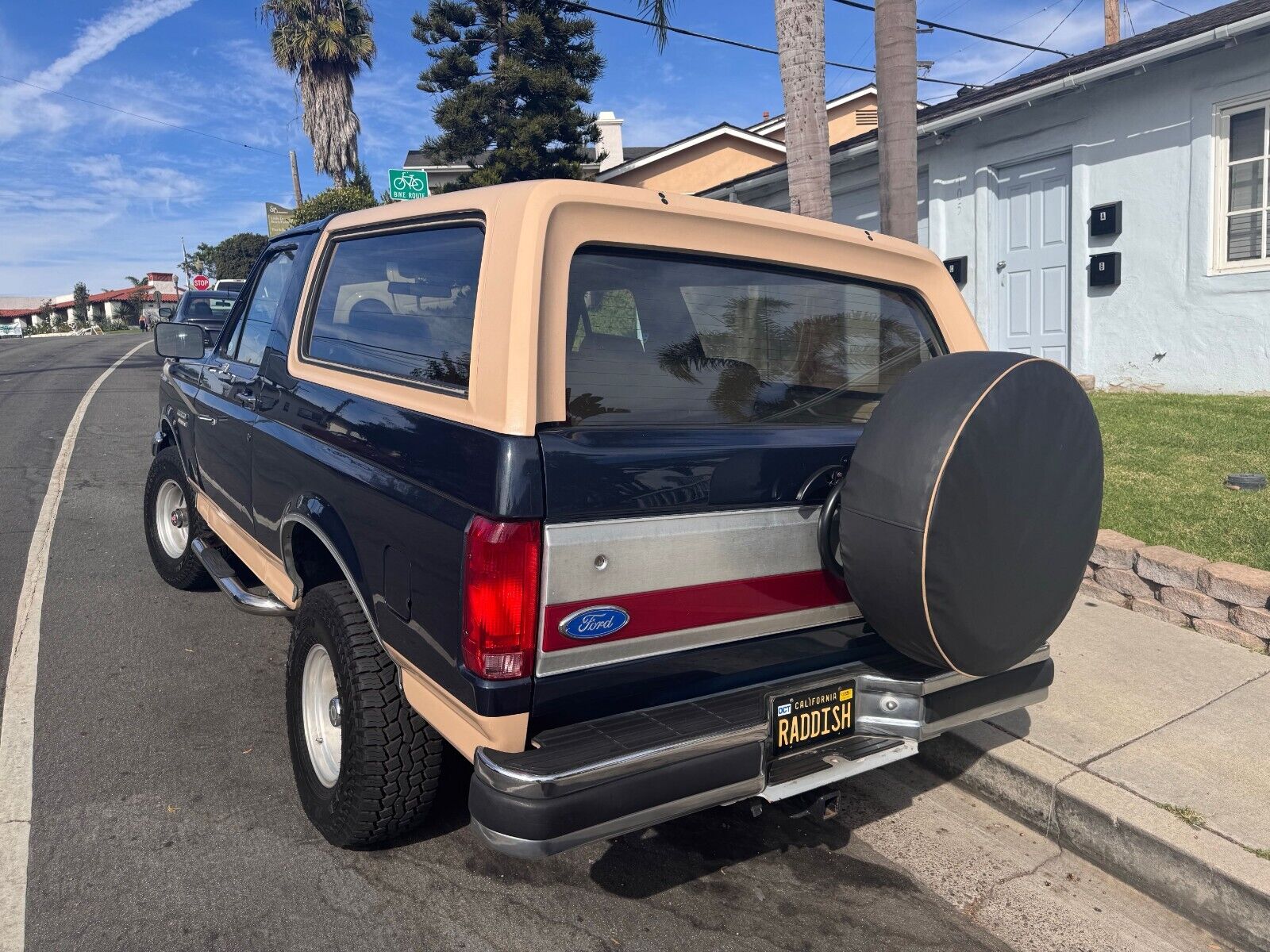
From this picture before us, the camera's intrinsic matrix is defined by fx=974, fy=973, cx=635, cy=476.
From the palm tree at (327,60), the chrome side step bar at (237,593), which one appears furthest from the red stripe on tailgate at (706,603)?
the palm tree at (327,60)

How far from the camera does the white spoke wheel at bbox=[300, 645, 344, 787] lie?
3.19 m

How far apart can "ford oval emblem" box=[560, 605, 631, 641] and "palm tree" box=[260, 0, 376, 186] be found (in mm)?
37946

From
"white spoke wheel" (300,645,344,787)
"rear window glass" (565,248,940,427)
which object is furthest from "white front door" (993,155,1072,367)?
"white spoke wheel" (300,645,344,787)

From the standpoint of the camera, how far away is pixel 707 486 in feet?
8.34

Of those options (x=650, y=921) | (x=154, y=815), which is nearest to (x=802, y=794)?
(x=650, y=921)

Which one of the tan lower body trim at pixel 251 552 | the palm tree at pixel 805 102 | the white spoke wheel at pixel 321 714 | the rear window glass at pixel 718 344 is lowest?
the white spoke wheel at pixel 321 714

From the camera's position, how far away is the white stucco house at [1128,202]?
895cm

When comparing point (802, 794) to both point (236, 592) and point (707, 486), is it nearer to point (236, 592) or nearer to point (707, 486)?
point (707, 486)

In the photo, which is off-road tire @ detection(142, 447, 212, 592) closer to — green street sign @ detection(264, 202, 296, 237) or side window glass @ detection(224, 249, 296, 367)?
side window glass @ detection(224, 249, 296, 367)

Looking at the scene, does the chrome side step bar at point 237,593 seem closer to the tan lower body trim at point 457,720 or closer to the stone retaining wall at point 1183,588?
the tan lower body trim at point 457,720

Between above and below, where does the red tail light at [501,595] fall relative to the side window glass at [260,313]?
below

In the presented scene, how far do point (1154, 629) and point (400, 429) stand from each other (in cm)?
380

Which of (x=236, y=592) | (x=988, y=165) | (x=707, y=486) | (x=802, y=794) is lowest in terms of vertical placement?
(x=802, y=794)

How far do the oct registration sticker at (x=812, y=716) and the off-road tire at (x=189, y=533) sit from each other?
377 cm
